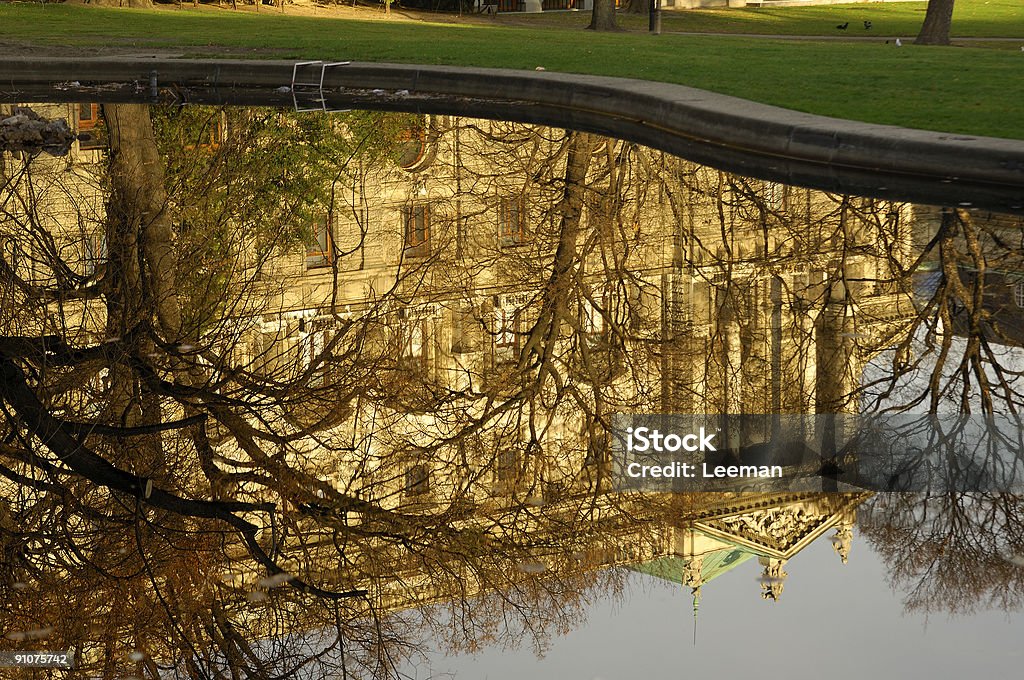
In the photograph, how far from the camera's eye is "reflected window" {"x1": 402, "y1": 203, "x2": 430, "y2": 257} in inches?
480

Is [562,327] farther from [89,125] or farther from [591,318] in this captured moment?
[89,125]

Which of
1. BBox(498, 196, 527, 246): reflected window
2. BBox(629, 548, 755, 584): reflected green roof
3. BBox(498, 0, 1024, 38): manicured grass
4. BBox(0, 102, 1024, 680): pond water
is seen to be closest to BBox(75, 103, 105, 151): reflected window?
BBox(0, 102, 1024, 680): pond water

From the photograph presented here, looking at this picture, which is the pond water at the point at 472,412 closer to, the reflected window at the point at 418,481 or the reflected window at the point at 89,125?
the reflected window at the point at 418,481

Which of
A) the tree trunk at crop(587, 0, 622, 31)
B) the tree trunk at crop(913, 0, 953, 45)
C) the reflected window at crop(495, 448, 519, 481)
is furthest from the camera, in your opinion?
the tree trunk at crop(587, 0, 622, 31)

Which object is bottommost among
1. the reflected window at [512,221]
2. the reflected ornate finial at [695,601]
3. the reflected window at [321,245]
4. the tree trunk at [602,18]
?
the reflected ornate finial at [695,601]

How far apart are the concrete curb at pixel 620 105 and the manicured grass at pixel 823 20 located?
25.3 m

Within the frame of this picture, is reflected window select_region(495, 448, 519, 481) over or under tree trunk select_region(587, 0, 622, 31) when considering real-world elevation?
under

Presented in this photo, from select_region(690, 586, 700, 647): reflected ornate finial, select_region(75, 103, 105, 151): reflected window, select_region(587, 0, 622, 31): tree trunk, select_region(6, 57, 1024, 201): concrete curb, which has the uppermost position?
select_region(587, 0, 622, 31): tree trunk

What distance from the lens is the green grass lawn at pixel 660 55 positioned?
726 inches

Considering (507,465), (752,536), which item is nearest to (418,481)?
(507,465)

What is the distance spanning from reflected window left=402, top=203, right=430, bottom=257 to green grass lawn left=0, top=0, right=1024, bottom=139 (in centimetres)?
599

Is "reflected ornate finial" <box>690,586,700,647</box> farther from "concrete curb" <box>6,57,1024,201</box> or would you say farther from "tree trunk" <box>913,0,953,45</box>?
"tree trunk" <box>913,0,953,45</box>

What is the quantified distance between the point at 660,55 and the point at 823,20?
104ft

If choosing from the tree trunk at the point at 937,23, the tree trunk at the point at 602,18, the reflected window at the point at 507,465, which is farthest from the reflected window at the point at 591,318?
the tree trunk at the point at 602,18
